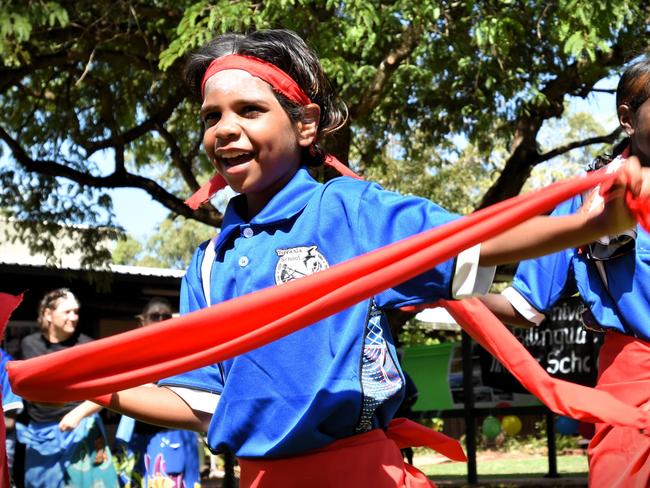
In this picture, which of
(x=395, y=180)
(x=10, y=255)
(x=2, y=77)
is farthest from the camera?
(x=10, y=255)

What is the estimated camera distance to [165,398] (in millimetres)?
2795

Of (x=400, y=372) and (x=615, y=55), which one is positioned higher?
(x=615, y=55)

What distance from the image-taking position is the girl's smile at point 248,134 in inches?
108

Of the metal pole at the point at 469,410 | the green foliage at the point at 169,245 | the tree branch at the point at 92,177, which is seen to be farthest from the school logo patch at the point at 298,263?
the green foliage at the point at 169,245

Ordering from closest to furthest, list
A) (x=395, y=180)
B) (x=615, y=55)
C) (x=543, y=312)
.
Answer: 1. (x=543, y=312)
2. (x=615, y=55)
3. (x=395, y=180)

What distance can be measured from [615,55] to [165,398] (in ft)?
28.8

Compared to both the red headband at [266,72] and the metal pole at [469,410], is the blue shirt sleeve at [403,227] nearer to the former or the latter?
the red headband at [266,72]

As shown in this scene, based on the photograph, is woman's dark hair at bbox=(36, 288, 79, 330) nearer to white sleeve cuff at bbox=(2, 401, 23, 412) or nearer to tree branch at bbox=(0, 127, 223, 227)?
white sleeve cuff at bbox=(2, 401, 23, 412)

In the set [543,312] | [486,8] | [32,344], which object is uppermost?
[486,8]

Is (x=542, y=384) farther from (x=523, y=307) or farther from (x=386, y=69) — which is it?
(x=386, y=69)

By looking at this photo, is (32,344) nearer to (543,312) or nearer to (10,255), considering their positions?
(543,312)

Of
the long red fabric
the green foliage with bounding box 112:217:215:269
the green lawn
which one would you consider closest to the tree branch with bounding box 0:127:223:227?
the green lawn

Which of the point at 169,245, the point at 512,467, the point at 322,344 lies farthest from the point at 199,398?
the point at 169,245

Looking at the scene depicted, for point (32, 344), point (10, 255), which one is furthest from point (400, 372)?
point (10, 255)
